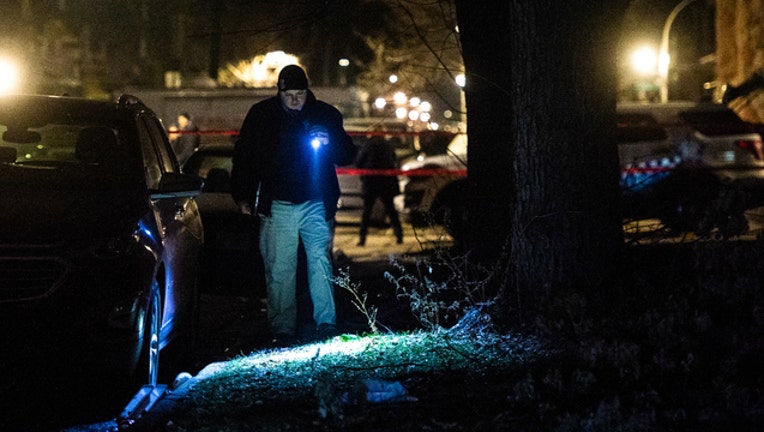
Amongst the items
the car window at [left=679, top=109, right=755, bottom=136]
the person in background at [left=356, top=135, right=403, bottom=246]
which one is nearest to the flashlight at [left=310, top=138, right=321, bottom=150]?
the person in background at [left=356, top=135, right=403, bottom=246]

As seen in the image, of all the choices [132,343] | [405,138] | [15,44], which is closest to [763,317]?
[132,343]

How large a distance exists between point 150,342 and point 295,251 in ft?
7.62

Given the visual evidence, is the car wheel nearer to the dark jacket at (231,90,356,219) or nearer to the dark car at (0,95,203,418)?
the dark car at (0,95,203,418)

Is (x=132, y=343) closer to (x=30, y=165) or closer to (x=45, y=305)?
(x=45, y=305)

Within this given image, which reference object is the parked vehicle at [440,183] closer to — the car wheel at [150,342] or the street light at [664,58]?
the car wheel at [150,342]

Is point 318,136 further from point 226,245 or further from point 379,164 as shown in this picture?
point 379,164

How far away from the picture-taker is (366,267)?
14219mm

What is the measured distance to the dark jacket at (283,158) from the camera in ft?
27.5

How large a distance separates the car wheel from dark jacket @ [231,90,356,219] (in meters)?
1.96

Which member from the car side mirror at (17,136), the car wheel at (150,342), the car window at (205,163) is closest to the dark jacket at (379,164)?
the car window at (205,163)

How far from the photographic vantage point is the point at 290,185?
8.35m

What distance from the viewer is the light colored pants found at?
842cm

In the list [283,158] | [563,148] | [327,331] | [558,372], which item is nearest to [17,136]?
[283,158]

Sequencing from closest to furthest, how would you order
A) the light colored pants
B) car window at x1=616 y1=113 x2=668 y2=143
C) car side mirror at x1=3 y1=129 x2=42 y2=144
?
car side mirror at x1=3 y1=129 x2=42 y2=144
the light colored pants
car window at x1=616 y1=113 x2=668 y2=143
